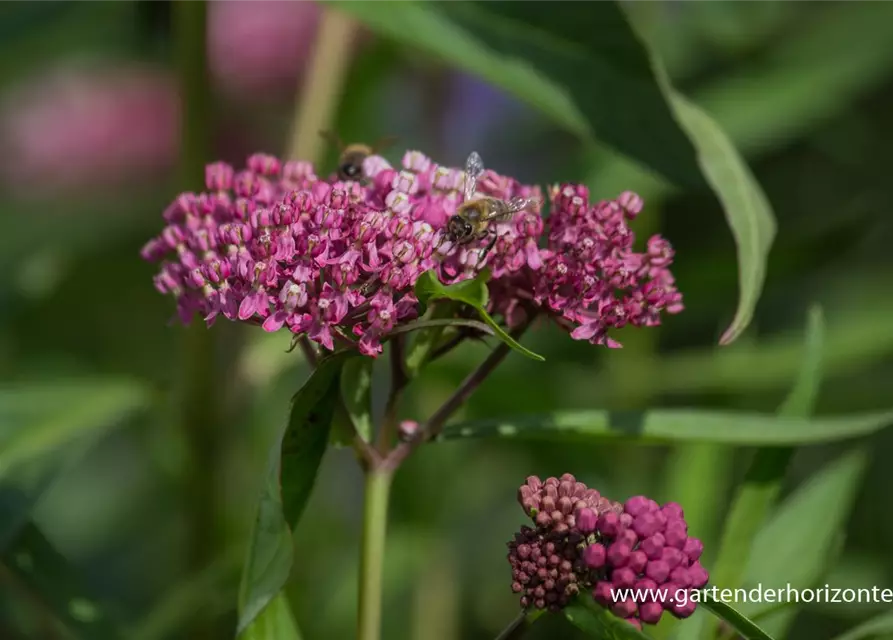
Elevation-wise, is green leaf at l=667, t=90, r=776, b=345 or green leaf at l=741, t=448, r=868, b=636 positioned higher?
green leaf at l=667, t=90, r=776, b=345

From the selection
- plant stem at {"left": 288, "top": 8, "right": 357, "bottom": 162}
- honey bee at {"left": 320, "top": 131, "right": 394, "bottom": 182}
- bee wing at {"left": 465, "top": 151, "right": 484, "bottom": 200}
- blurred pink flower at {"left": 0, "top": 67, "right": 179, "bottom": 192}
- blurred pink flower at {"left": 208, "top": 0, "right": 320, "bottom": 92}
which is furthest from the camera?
blurred pink flower at {"left": 0, "top": 67, "right": 179, "bottom": 192}

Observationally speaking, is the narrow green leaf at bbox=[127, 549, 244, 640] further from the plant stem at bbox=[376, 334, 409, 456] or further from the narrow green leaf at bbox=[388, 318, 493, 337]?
the narrow green leaf at bbox=[388, 318, 493, 337]

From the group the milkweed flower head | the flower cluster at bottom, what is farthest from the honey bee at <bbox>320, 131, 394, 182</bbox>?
the flower cluster at bottom

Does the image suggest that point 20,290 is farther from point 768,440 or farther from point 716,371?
point 768,440

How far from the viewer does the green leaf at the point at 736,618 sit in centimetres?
70

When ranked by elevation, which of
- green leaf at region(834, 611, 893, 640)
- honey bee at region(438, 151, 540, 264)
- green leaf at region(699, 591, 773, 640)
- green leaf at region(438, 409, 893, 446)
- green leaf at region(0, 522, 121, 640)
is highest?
honey bee at region(438, 151, 540, 264)

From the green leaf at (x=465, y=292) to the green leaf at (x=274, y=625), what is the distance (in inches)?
9.5

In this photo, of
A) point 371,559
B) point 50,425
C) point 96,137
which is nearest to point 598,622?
point 371,559

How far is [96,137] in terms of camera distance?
2.56 meters

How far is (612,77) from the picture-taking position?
3.42ft

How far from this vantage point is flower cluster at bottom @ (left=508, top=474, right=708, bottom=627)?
28.1 inches

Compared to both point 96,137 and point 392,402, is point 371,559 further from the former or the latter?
point 96,137

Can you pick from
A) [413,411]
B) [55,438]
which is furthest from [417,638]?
[55,438]

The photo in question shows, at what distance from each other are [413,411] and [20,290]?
0.61 m
